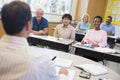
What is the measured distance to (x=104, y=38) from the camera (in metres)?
3.62

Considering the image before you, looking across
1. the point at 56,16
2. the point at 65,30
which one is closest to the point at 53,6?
the point at 56,16

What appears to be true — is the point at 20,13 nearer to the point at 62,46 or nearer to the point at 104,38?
the point at 62,46

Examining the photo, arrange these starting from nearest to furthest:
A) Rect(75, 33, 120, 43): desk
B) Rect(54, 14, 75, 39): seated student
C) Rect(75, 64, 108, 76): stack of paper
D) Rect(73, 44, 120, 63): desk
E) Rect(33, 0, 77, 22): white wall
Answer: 1. Rect(75, 64, 108, 76): stack of paper
2. Rect(73, 44, 120, 63): desk
3. Rect(54, 14, 75, 39): seated student
4. Rect(75, 33, 120, 43): desk
5. Rect(33, 0, 77, 22): white wall

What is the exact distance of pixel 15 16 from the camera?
94cm

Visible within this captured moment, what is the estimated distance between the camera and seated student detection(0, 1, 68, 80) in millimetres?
913

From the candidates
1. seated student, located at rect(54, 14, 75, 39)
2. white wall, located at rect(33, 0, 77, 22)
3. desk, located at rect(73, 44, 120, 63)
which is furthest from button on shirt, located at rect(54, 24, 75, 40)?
white wall, located at rect(33, 0, 77, 22)

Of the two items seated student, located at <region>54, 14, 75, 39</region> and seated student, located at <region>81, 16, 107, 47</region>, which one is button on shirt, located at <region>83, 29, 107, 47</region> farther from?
seated student, located at <region>54, 14, 75, 39</region>

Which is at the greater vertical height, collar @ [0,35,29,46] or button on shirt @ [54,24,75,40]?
collar @ [0,35,29,46]

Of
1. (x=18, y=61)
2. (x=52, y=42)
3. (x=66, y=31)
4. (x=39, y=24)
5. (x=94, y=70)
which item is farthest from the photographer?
(x=39, y=24)

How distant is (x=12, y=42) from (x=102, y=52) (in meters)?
2.19

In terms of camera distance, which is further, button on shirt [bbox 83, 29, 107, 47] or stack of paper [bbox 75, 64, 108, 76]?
button on shirt [bbox 83, 29, 107, 47]

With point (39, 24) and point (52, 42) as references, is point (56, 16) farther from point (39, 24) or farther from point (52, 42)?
point (52, 42)

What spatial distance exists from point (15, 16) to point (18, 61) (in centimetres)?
→ 23

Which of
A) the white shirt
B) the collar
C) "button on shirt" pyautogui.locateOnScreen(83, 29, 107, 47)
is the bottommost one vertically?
"button on shirt" pyautogui.locateOnScreen(83, 29, 107, 47)
